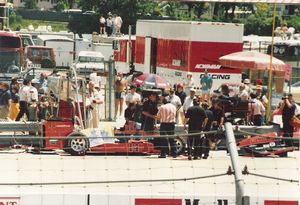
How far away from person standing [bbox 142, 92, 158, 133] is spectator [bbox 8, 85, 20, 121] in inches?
164

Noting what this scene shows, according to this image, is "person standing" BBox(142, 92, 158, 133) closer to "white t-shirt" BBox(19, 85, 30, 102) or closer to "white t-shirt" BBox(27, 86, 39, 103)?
"white t-shirt" BBox(27, 86, 39, 103)

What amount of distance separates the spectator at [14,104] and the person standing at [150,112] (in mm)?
4174

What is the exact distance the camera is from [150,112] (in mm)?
20469

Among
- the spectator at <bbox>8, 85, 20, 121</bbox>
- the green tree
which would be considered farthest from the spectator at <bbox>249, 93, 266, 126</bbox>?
the green tree

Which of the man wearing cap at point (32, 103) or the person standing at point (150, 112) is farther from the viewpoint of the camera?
the man wearing cap at point (32, 103)

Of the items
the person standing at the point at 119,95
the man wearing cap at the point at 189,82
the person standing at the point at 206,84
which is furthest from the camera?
the man wearing cap at the point at 189,82

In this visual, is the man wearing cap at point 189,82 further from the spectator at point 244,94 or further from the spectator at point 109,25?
the spectator at point 109,25

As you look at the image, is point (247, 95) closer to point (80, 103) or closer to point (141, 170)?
point (80, 103)

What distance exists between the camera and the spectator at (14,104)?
23.6 m

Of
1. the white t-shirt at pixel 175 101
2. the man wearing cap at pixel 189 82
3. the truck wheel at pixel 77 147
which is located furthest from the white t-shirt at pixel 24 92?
the man wearing cap at pixel 189 82

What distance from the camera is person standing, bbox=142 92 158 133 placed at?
67.1 ft

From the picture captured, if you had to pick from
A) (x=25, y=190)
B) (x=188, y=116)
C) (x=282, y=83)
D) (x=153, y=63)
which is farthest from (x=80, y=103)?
(x=153, y=63)

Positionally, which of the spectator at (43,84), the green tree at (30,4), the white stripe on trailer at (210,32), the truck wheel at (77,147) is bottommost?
the green tree at (30,4)

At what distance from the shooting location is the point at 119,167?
699 inches
